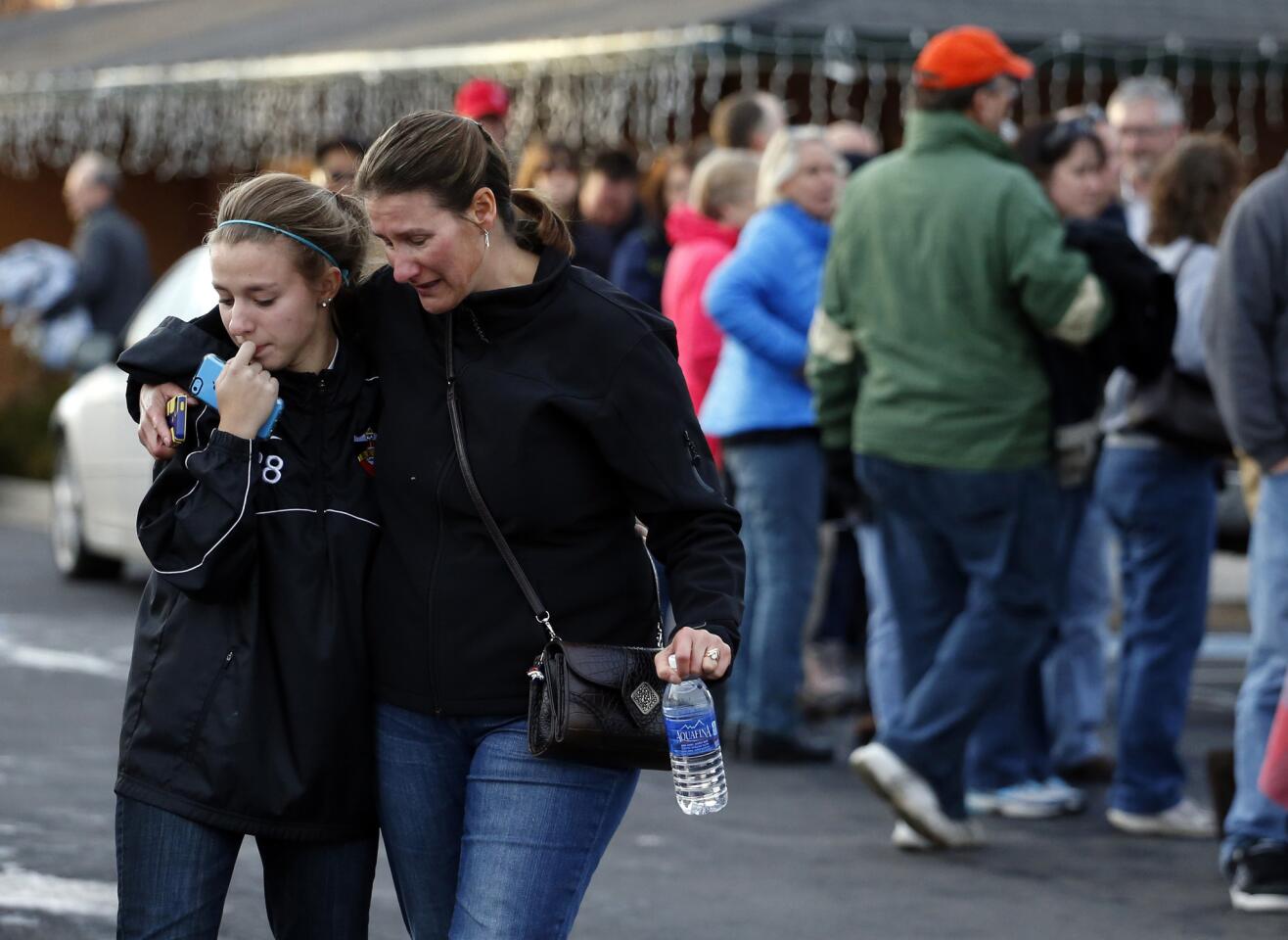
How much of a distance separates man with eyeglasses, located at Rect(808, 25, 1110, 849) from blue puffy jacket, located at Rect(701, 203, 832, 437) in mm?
1132

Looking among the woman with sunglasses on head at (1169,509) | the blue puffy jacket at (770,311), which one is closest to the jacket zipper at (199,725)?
the woman with sunglasses on head at (1169,509)

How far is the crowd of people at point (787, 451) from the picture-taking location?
10.9ft

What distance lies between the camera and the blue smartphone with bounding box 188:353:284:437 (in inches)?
133

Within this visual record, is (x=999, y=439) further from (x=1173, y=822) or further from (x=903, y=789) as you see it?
(x=1173, y=822)

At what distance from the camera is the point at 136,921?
3355mm

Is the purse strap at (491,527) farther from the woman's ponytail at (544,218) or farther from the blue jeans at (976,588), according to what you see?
the blue jeans at (976,588)

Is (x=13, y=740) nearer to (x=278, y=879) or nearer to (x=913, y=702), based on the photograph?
(x=913, y=702)

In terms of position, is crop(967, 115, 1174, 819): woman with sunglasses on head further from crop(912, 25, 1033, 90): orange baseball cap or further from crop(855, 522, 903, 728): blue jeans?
crop(912, 25, 1033, 90): orange baseball cap

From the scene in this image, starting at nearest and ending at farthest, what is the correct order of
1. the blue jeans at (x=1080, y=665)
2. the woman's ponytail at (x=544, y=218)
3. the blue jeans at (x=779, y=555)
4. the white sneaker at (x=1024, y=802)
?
the woman's ponytail at (x=544, y=218)
the white sneaker at (x=1024, y=802)
the blue jeans at (x=1080, y=665)
the blue jeans at (x=779, y=555)

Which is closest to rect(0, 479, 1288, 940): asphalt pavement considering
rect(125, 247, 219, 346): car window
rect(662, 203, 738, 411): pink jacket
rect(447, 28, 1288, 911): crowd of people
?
rect(447, 28, 1288, 911): crowd of people

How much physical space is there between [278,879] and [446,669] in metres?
0.48

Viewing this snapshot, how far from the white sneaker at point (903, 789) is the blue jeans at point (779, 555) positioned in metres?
1.40

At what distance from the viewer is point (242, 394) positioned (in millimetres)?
3338

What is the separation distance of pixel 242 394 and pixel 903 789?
3.11 m
